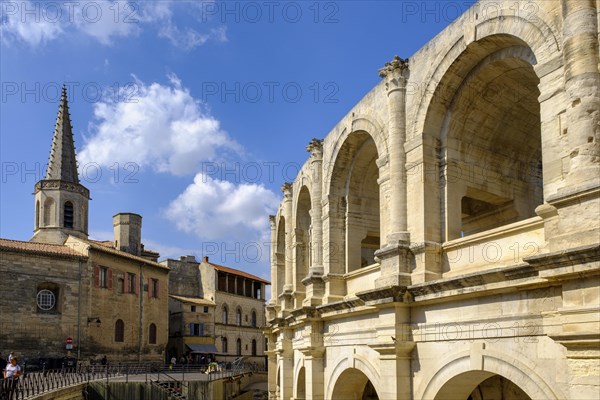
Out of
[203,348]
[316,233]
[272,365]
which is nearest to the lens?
[316,233]

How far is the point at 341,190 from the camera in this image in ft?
55.6

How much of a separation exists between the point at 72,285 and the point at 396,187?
28162 millimetres

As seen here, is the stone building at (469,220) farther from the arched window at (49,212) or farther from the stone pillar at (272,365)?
the arched window at (49,212)

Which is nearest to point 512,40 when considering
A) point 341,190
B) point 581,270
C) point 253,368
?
point 581,270

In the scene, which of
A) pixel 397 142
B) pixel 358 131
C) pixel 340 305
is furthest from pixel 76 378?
pixel 397 142

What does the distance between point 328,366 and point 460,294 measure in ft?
22.0

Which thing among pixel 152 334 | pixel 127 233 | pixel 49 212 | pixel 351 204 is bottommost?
pixel 152 334

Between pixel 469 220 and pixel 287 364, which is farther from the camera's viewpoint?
pixel 287 364

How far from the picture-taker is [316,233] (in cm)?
1759

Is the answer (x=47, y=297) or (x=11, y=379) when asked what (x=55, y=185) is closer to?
(x=47, y=297)

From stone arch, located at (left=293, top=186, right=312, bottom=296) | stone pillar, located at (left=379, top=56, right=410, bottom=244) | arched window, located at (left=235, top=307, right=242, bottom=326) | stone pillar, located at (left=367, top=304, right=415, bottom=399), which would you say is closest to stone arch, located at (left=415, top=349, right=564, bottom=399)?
stone pillar, located at (left=367, top=304, right=415, bottom=399)

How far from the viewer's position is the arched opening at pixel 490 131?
37.3ft

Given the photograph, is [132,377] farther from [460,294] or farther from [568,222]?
[568,222]

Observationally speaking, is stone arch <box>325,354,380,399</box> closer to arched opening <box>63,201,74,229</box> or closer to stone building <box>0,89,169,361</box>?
stone building <box>0,89,169,361</box>
